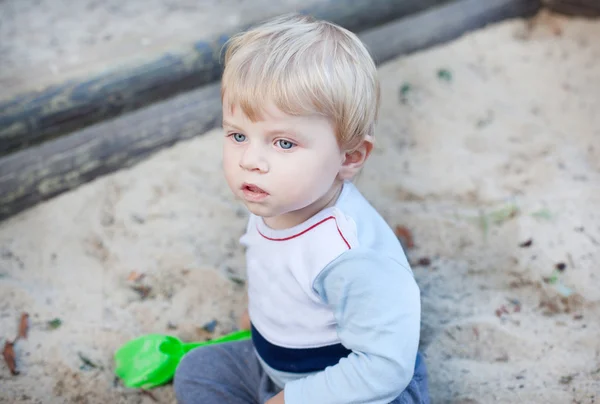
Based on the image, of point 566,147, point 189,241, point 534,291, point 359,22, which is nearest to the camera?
point 534,291

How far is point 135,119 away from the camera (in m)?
2.46

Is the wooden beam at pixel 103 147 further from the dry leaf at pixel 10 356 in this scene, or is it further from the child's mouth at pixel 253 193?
the child's mouth at pixel 253 193

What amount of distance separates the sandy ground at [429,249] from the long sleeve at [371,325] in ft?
1.42

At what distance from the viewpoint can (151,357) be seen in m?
1.80

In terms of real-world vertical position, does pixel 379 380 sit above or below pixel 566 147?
above

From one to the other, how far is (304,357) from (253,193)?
42 cm

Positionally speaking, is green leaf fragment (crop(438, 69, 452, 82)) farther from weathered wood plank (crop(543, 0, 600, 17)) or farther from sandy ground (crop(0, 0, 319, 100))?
weathered wood plank (crop(543, 0, 600, 17))

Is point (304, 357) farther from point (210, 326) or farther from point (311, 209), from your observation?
point (210, 326)

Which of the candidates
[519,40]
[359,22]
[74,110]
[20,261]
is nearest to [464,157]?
[359,22]

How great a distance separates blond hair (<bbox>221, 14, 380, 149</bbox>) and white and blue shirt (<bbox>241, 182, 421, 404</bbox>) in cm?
20

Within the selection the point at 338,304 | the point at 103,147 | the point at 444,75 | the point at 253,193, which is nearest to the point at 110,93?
the point at 103,147

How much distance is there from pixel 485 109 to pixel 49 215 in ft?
6.03

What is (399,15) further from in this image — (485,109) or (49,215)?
(49,215)

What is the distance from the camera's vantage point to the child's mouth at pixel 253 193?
1.29 meters
